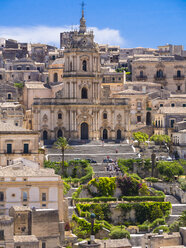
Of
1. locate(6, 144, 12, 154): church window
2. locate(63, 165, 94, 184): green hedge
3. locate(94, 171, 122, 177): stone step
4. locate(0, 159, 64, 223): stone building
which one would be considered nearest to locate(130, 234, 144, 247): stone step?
locate(0, 159, 64, 223): stone building

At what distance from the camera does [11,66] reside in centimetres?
13425

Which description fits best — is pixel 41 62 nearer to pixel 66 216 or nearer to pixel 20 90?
pixel 20 90

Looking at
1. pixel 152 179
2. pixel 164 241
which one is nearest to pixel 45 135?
pixel 152 179

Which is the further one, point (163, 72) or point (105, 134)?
point (163, 72)

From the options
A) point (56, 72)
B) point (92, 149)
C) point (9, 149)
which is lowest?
point (92, 149)

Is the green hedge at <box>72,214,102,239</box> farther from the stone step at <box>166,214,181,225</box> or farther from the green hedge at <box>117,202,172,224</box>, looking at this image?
the stone step at <box>166,214,181,225</box>

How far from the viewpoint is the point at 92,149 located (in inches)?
3792

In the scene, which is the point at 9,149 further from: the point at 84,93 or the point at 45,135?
the point at 84,93

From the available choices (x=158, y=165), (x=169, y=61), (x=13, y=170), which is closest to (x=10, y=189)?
(x=13, y=170)

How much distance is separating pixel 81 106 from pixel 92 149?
9118 mm

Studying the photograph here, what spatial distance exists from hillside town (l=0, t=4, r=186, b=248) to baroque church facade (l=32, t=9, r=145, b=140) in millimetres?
132

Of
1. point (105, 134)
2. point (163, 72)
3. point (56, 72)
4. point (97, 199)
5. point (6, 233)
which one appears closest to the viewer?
point (6, 233)

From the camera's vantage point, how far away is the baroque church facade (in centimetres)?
10300

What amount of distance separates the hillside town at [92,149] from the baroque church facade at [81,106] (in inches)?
5.2
